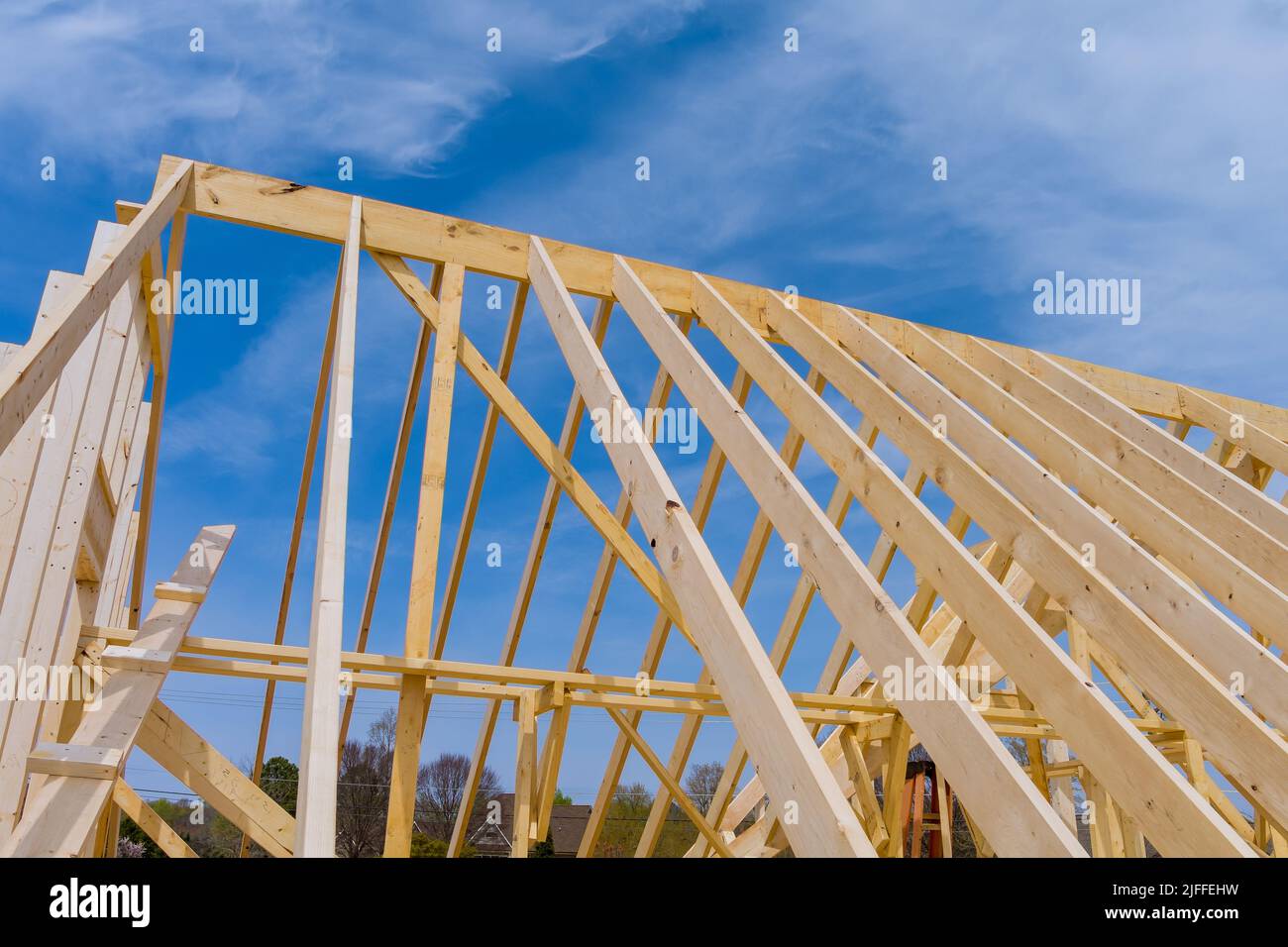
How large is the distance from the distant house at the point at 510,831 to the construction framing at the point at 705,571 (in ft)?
39.6

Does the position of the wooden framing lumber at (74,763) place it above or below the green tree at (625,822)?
above

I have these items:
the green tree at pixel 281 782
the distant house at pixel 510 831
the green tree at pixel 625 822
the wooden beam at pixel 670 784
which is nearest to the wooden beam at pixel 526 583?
the wooden beam at pixel 670 784

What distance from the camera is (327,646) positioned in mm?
2432

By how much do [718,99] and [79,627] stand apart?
7.28 m

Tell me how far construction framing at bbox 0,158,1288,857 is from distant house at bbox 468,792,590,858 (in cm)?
1206

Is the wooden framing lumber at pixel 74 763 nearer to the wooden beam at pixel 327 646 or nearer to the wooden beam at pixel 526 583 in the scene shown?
the wooden beam at pixel 327 646

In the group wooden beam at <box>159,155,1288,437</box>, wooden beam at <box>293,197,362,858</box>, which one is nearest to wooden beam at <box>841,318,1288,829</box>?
wooden beam at <box>159,155,1288,437</box>

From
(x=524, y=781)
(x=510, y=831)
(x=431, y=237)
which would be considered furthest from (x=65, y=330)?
(x=510, y=831)

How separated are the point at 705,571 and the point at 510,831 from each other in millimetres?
18352

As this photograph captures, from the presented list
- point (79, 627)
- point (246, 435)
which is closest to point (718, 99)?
point (79, 627)

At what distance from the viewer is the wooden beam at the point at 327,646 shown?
6.63 ft

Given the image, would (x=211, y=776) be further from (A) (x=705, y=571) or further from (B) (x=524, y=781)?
(A) (x=705, y=571)

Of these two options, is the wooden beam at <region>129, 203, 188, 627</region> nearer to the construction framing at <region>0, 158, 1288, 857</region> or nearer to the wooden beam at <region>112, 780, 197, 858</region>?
the construction framing at <region>0, 158, 1288, 857</region>

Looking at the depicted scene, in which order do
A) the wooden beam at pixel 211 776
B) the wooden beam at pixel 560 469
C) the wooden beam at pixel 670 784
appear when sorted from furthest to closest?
the wooden beam at pixel 670 784 → the wooden beam at pixel 560 469 → the wooden beam at pixel 211 776
